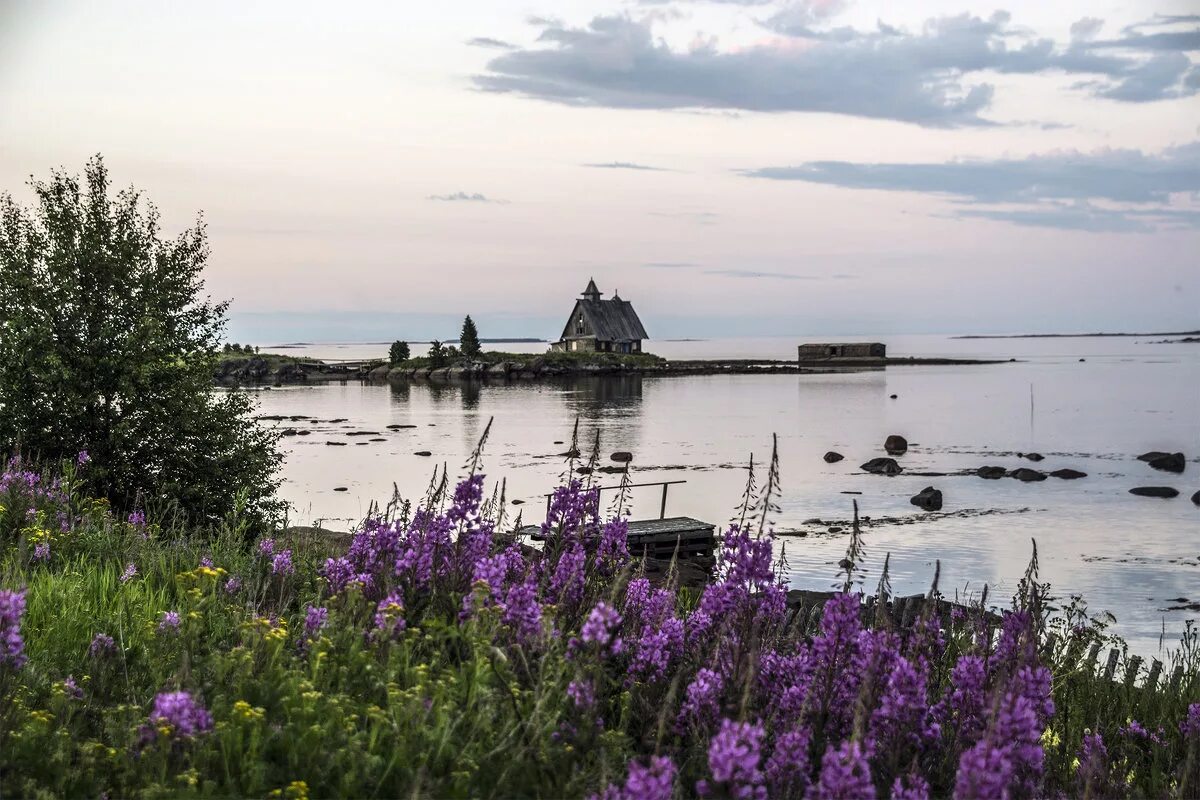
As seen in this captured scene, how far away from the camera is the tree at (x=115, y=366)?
19.4 meters

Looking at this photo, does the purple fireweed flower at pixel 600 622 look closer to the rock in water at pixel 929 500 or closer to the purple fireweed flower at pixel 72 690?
the purple fireweed flower at pixel 72 690

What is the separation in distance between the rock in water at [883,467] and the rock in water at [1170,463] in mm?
12462

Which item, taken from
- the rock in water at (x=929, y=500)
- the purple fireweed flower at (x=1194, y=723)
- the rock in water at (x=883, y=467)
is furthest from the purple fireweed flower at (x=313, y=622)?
the rock in water at (x=883, y=467)

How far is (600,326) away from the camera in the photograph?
132m

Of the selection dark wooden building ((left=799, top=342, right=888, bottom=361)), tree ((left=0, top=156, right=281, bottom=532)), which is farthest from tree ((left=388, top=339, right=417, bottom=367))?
tree ((left=0, top=156, right=281, bottom=532))

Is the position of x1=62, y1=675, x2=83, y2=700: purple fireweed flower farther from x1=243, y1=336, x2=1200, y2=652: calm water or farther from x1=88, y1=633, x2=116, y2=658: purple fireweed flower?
x1=243, y1=336, x2=1200, y2=652: calm water

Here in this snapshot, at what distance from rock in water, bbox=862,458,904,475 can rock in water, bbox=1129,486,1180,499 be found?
31.7 ft

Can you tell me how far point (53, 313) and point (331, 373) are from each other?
11672 cm

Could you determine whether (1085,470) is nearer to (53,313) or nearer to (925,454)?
(925,454)

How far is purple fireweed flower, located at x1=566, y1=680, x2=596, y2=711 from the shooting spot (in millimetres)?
3818

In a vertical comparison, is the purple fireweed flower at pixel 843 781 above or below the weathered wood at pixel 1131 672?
above

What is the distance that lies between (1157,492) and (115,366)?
1475 inches

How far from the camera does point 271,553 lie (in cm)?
758

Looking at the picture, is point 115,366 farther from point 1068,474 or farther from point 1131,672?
point 1068,474
